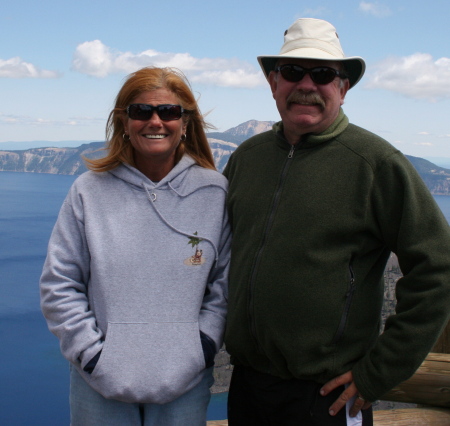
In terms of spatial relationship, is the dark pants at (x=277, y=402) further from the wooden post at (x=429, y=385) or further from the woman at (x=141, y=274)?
the wooden post at (x=429, y=385)

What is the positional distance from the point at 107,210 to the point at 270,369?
0.98 metres

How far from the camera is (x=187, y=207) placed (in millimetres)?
2232

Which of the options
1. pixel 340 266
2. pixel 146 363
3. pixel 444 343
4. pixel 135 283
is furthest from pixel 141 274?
pixel 444 343

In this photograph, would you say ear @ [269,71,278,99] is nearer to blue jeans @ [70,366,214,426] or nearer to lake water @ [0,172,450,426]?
blue jeans @ [70,366,214,426]

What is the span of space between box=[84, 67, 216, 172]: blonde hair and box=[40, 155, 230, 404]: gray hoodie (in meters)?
0.06

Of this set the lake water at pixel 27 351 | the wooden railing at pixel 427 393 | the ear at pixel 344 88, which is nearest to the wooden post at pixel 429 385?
the wooden railing at pixel 427 393

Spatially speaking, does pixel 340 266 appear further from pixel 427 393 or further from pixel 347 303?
pixel 427 393

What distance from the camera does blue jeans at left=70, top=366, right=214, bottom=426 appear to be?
6.79 ft

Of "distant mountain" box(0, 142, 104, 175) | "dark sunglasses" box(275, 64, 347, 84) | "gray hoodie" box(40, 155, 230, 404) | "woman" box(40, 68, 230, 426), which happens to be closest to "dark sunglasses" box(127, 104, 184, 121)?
"woman" box(40, 68, 230, 426)

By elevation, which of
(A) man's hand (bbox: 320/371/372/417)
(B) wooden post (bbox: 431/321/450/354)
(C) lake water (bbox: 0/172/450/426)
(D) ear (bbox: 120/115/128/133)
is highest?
(D) ear (bbox: 120/115/128/133)

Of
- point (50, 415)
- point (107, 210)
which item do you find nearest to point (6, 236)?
point (50, 415)

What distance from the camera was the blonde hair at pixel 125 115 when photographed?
222 cm

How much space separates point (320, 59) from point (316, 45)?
8 cm

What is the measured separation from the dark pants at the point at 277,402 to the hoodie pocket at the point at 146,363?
26 cm
